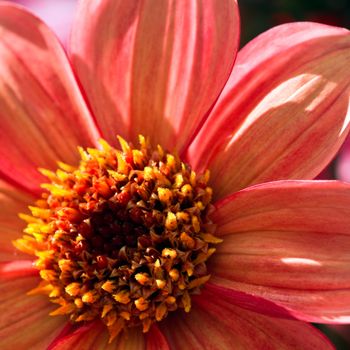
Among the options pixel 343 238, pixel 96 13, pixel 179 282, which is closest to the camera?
pixel 343 238

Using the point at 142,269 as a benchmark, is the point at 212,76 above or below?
above

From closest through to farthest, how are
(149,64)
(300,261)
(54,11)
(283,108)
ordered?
(300,261) → (283,108) → (149,64) → (54,11)

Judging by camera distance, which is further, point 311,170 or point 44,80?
point 44,80

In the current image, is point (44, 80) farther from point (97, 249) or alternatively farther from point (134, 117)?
point (97, 249)

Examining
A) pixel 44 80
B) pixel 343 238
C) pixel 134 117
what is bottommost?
pixel 343 238

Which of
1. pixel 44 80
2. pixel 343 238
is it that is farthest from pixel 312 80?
pixel 44 80

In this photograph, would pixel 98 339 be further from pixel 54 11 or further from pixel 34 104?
pixel 54 11

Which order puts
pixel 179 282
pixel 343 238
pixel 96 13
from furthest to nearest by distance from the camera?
pixel 96 13
pixel 179 282
pixel 343 238

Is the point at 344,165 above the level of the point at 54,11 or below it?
below

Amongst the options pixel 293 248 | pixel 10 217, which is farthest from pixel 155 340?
pixel 10 217
